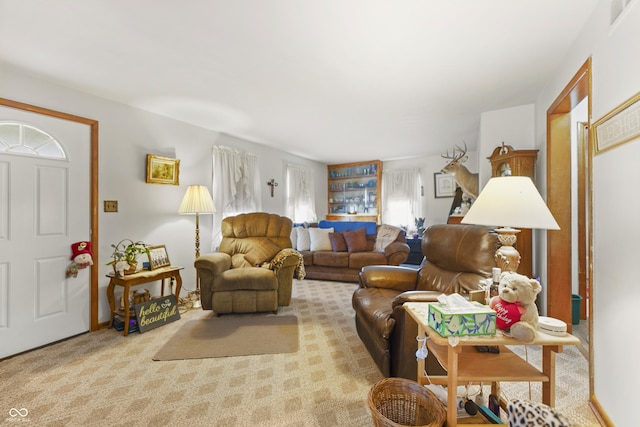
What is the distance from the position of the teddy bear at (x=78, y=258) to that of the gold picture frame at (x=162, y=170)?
2.96 ft

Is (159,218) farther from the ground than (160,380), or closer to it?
farther from the ground

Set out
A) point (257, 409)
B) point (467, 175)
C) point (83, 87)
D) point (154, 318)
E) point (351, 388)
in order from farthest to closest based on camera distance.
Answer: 1. point (467, 175)
2. point (154, 318)
3. point (83, 87)
4. point (351, 388)
5. point (257, 409)

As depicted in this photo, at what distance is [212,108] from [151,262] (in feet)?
5.82

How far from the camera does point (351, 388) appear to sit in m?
1.78

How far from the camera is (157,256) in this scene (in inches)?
117

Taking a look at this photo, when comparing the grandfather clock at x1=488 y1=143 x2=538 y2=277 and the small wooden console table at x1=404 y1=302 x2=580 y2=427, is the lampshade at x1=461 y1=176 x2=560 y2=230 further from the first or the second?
the grandfather clock at x1=488 y1=143 x2=538 y2=277

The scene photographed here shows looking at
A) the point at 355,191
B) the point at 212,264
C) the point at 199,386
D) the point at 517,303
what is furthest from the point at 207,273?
the point at 355,191

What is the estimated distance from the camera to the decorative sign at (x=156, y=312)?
104 inches

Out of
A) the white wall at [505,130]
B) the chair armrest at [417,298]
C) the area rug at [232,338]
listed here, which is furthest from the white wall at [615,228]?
the area rug at [232,338]

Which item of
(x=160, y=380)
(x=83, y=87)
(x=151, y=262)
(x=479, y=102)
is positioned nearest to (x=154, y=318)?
(x=151, y=262)

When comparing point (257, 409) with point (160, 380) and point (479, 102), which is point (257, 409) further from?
point (479, 102)

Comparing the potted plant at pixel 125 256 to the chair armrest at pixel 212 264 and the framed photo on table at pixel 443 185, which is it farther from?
the framed photo on table at pixel 443 185

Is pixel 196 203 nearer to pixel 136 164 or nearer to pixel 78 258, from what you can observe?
pixel 136 164

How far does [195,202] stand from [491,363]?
3142mm
